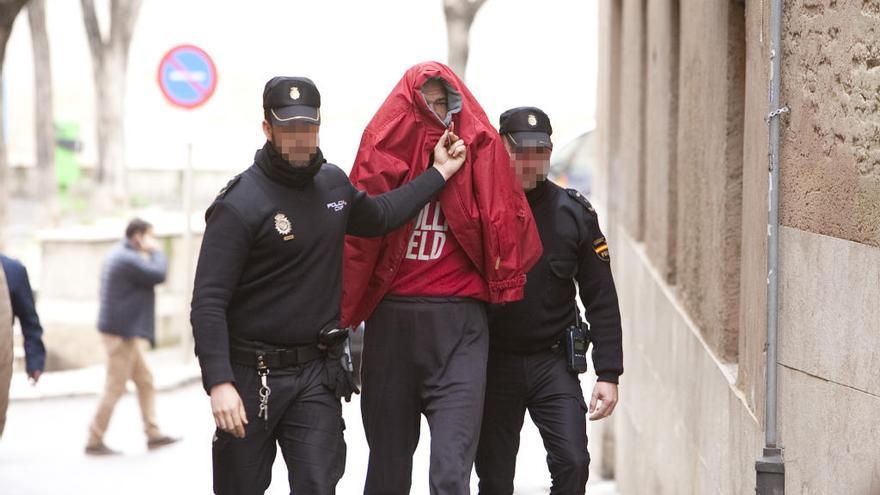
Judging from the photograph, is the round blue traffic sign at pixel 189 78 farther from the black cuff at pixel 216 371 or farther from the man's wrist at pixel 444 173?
the black cuff at pixel 216 371

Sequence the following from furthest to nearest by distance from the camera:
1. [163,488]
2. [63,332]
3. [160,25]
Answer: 1. [160,25]
2. [63,332]
3. [163,488]

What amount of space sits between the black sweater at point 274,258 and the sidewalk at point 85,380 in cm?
938

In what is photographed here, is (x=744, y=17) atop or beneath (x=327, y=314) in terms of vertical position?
atop

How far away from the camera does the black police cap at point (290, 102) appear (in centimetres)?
518

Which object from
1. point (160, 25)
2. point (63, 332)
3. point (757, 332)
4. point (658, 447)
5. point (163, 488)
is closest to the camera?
point (757, 332)

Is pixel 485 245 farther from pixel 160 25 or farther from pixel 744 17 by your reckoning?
pixel 160 25

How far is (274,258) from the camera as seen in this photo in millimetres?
5246

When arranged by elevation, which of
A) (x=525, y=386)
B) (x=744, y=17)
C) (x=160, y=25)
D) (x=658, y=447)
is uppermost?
(x=160, y=25)

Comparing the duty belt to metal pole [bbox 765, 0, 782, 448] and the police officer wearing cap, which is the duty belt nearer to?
the police officer wearing cap

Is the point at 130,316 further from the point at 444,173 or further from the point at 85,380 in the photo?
the point at 444,173

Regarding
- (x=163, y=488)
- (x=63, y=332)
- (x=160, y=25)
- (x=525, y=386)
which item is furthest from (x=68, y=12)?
(x=525, y=386)

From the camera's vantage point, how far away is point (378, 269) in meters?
5.71

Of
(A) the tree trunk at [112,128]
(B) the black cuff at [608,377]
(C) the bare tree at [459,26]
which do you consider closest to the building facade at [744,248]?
(B) the black cuff at [608,377]

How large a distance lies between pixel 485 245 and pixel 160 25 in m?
59.9
